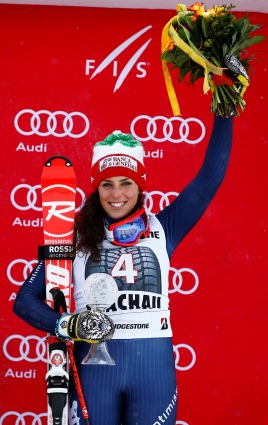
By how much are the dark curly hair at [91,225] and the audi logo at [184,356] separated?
169 cm

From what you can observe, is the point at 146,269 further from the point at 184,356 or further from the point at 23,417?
the point at 23,417

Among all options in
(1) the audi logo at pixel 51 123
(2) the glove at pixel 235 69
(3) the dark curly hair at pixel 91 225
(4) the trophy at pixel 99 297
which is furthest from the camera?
(1) the audi logo at pixel 51 123

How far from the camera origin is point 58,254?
11.6ft

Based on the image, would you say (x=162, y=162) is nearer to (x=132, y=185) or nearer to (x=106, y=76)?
(x=106, y=76)

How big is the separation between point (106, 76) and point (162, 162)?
62 centimetres

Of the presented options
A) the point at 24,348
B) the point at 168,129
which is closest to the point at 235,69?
the point at 168,129

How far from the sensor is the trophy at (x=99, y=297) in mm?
3270

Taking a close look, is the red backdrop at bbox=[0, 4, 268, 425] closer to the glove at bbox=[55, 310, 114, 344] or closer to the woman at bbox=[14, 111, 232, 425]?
the woman at bbox=[14, 111, 232, 425]

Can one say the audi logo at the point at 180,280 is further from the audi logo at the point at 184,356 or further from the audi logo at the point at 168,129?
the audi logo at the point at 168,129

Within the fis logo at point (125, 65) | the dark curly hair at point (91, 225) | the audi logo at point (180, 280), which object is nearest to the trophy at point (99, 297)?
the dark curly hair at point (91, 225)

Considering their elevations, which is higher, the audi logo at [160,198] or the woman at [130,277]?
the audi logo at [160,198]

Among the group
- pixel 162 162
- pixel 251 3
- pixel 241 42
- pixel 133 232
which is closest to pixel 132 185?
pixel 133 232

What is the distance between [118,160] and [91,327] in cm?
80

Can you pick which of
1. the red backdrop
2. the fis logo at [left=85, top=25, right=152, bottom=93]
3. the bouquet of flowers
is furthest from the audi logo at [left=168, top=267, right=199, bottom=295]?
the bouquet of flowers
